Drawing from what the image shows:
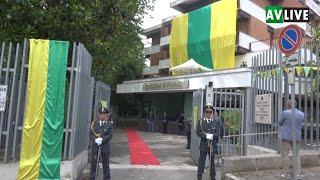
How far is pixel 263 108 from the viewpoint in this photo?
1195 centimetres

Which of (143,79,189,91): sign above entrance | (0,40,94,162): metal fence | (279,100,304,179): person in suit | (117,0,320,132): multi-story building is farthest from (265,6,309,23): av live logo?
(143,79,189,91): sign above entrance

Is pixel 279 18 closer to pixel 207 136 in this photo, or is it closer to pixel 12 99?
pixel 207 136

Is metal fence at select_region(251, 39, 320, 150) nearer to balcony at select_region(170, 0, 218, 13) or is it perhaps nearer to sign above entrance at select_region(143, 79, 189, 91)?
sign above entrance at select_region(143, 79, 189, 91)

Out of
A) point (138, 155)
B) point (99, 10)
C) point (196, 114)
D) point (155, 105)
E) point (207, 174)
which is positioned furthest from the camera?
point (155, 105)

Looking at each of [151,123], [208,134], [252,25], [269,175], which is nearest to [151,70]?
[151,123]

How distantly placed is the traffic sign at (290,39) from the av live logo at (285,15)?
186mm

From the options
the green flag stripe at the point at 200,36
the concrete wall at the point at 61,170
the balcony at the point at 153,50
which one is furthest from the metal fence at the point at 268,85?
the balcony at the point at 153,50

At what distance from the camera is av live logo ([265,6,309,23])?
8.45m

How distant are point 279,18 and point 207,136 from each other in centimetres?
296

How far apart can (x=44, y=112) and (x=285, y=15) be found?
497cm

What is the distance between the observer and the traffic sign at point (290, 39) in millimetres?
8312

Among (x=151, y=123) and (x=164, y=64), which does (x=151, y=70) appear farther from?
(x=151, y=123)

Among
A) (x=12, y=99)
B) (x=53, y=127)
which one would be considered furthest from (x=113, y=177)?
(x=12, y=99)

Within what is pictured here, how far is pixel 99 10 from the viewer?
13461mm
